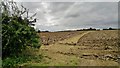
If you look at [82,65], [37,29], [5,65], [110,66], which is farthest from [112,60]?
[5,65]

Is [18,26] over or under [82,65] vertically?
over

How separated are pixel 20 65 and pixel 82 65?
255cm

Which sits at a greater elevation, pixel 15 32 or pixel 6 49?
pixel 15 32

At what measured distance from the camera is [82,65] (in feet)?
30.4

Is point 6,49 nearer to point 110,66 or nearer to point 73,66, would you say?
point 73,66

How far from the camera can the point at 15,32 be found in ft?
32.8

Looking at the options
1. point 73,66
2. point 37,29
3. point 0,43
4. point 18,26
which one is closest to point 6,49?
point 0,43

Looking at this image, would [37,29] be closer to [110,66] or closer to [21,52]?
[21,52]

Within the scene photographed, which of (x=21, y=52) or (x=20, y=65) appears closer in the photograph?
(x=20, y=65)

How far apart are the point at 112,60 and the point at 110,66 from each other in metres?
1.29

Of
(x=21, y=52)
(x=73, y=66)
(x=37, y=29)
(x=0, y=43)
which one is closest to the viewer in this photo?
(x=73, y=66)

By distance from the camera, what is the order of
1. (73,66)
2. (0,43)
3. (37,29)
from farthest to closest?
(37,29)
(0,43)
(73,66)

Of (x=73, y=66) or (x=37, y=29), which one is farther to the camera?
(x=37, y=29)

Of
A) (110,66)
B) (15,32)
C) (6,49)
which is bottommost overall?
(110,66)
